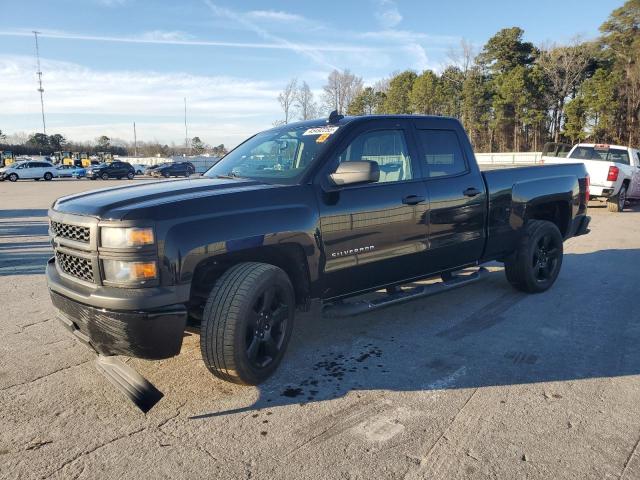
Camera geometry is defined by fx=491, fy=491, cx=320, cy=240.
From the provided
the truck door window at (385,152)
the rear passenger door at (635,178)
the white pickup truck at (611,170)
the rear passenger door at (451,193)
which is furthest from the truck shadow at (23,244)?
the rear passenger door at (635,178)

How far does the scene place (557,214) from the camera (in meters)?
6.12

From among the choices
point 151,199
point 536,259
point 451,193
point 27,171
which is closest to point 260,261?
point 151,199

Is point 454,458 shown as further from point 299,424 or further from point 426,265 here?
point 426,265

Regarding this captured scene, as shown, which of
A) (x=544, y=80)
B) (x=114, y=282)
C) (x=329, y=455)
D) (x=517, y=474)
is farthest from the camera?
(x=544, y=80)

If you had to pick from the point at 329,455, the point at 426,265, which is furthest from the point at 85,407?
the point at 426,265

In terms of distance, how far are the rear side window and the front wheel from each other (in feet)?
6.46

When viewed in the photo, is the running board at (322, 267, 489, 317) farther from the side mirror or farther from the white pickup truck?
the white pickup truck

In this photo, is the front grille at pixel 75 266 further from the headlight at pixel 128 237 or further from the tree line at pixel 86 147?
the tree line at pixel 86 147

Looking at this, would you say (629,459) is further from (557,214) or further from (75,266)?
(557,214)

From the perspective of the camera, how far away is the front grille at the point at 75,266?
3096 millimetres

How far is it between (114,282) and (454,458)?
2164 millimetres

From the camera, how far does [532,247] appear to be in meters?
5.44

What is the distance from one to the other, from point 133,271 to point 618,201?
46.4ft

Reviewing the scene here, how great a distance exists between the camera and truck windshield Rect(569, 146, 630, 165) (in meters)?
13.6
